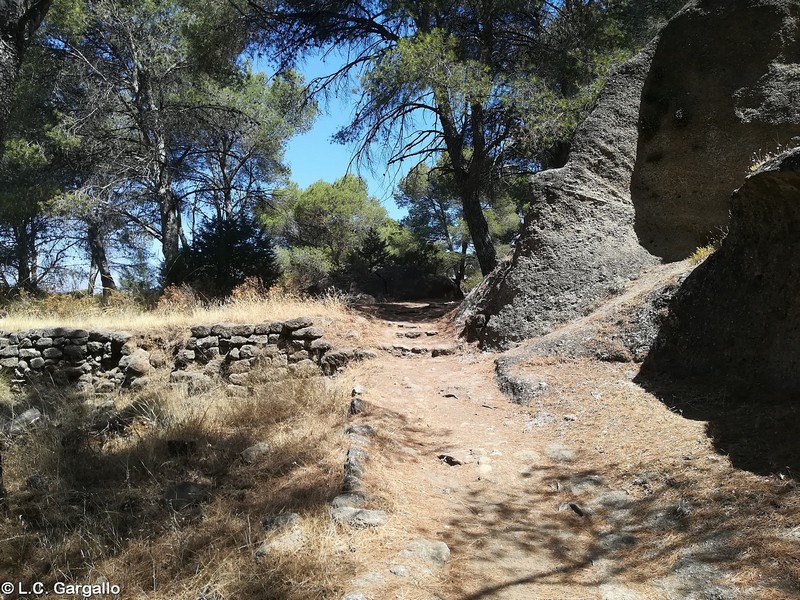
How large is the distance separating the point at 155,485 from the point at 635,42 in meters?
11.7

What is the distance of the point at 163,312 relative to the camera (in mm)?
9898

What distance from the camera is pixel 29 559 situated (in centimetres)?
293

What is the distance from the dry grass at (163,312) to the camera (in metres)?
8.80

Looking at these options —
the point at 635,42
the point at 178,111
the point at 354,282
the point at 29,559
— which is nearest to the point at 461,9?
the point at 635,42

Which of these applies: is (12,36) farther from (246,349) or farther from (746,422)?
(246,349)

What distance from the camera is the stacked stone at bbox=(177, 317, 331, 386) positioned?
8.05 m

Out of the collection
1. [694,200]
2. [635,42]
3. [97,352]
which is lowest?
[97,352]

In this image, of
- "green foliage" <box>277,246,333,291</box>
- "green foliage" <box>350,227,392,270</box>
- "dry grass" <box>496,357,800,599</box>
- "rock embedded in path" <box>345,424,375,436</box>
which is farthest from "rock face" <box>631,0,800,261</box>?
"green foliage" <box>277,246,333,291</box>

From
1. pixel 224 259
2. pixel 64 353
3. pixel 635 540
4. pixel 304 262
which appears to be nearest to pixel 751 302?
pixel 635 540

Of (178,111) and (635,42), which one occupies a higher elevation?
(178,111)

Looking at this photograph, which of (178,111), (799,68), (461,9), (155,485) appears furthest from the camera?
(178,111)

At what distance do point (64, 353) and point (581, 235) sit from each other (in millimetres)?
8176

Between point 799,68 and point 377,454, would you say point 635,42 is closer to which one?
point 799,68

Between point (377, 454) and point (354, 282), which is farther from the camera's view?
point (354, 282)
